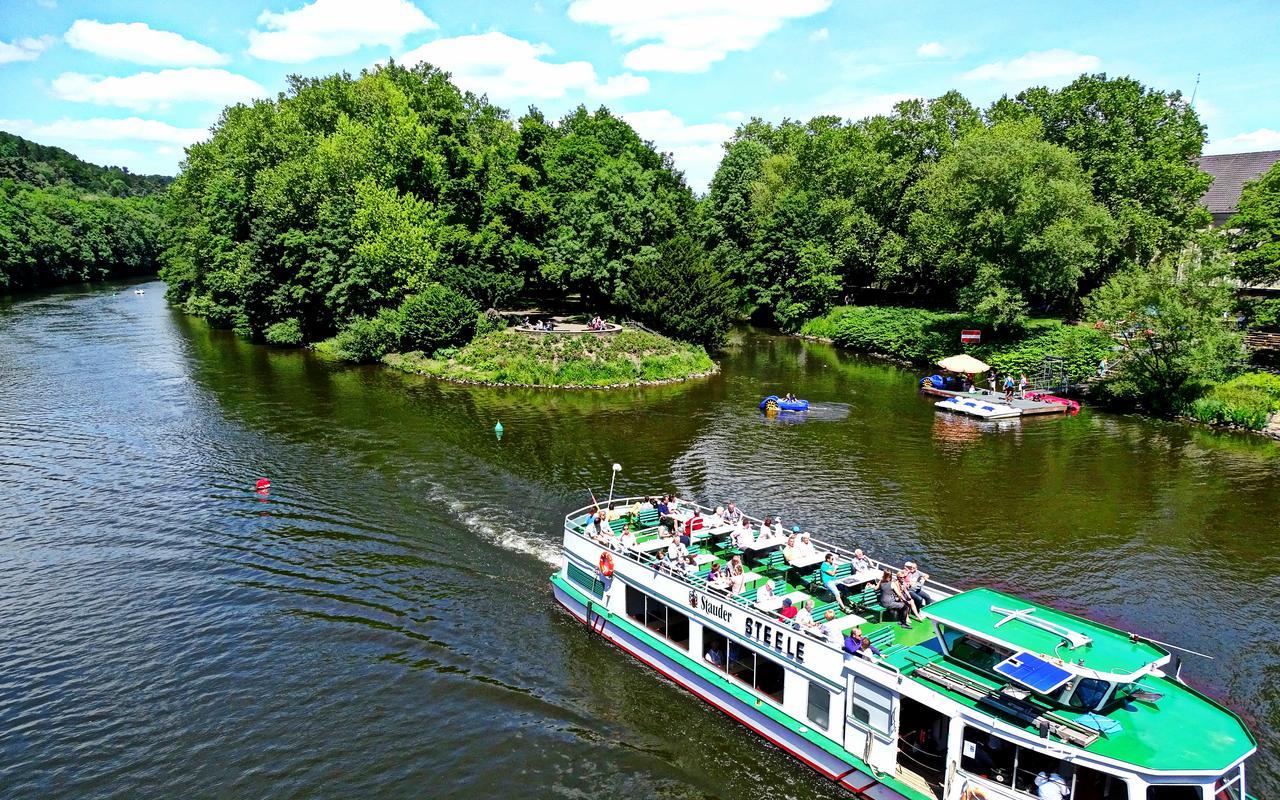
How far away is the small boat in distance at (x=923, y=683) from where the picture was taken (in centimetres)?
1794

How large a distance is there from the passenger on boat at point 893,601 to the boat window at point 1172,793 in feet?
25.8

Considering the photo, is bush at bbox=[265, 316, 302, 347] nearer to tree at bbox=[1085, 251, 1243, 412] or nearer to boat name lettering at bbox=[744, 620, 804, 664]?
boat name lettering at bbox=[744, 620, 804, 664]

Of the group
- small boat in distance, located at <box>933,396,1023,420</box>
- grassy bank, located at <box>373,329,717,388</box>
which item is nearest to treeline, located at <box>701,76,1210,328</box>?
small boat in distance, located at <box>933,396,1023,420</box>

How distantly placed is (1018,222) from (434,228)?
60.3m

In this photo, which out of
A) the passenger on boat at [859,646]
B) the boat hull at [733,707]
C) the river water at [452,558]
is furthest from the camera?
the river water at [452,558]

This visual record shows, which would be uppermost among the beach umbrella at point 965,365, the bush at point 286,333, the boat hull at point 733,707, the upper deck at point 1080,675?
the bush at point 286,333

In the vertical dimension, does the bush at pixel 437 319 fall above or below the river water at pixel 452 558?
above

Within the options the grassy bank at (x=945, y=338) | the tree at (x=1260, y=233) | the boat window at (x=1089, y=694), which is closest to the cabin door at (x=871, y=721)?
the boat window at (x=1089, y=694)

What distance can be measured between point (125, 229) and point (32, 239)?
1608 inches

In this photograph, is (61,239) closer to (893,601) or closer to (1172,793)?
(893,601)

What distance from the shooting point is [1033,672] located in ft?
61.0

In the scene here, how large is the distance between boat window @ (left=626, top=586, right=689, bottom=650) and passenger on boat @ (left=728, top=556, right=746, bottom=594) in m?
2.10

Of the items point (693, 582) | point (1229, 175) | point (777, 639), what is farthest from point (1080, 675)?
point (1229, 175)

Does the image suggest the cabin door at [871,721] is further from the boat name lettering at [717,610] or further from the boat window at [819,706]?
the boat name lettering at [717,610]
